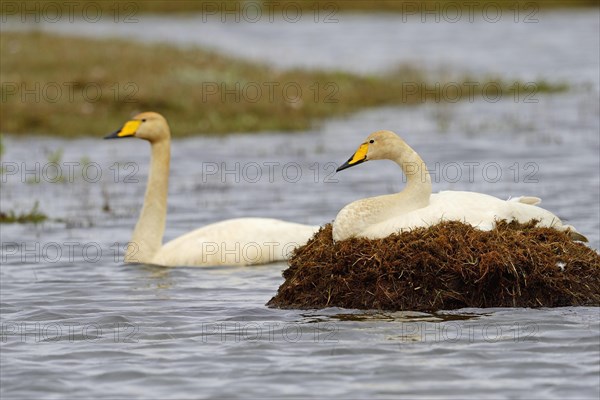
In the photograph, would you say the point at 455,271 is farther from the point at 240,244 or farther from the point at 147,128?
the point at 147,128

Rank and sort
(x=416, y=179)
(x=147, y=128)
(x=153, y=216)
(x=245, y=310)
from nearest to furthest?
(x=416, y=179), (x=245, y=310), (x=153, y=216), (x=147, y=128)

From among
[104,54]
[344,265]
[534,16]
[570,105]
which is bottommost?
[344,265]

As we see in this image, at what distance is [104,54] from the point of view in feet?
106

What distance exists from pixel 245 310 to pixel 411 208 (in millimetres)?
1670

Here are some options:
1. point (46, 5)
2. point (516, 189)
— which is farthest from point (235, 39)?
point (516, 189)

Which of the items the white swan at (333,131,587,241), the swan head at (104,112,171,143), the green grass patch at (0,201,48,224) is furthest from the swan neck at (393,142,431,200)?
the green grass patch at (0,201,48,224)

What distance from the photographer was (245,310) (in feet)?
34.2

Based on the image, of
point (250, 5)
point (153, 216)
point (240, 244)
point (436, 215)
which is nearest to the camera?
point (436, 215)

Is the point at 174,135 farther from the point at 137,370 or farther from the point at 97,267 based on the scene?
the point at 137,370

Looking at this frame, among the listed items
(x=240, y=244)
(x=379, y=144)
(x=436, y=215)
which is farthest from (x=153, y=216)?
(x=436, y=215)

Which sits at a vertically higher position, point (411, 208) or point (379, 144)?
point (379, 144)

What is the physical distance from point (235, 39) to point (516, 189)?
31.1 meters

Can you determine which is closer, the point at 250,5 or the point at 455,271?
the point at 455,271

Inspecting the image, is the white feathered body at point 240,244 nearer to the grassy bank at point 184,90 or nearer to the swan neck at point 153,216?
the swan neck at point 153,216
